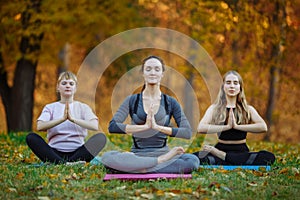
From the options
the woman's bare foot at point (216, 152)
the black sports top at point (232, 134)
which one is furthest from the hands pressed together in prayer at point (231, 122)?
the woman's bare foot at point (216, 152)

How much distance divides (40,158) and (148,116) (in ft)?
5.27

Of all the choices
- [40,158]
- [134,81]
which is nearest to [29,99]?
[134,81]

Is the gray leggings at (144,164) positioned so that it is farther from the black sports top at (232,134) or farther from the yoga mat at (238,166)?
the black sports top at (232,134)

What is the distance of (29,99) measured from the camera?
12891mm

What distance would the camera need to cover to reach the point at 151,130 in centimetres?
531

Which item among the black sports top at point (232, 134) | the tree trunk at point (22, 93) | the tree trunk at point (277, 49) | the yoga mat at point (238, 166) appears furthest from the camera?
the tree trunk at point (22, 93)

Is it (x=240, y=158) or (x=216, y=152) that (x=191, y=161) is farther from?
(x=240, y=158)

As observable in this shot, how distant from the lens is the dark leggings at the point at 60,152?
5.95 m

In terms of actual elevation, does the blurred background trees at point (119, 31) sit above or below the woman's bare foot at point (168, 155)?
above

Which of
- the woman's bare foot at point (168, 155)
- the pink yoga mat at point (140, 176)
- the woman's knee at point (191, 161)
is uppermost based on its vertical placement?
the woman's bare foot at point (168, 155)

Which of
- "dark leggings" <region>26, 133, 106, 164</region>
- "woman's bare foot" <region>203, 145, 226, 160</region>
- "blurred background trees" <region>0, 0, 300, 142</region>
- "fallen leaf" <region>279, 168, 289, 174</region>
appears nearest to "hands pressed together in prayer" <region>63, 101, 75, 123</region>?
"dark leggings" <region>26, 133, 106, 164</region>

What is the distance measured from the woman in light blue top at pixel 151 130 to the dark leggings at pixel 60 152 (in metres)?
0.85

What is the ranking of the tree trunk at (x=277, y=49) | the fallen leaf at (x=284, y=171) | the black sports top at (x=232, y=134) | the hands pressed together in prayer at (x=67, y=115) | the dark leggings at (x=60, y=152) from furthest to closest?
1. the tree trunk at (x=277, y=49)
2. the black sports top at (x=232, y=134)
3. the dark leggings at (x=60, y=152)
4. the hands pressed together in prayer at (x=67, y=115)
5. the fallen leaf at (x=284, y=171)

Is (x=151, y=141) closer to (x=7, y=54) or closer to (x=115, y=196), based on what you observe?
(x=115, y=196)
